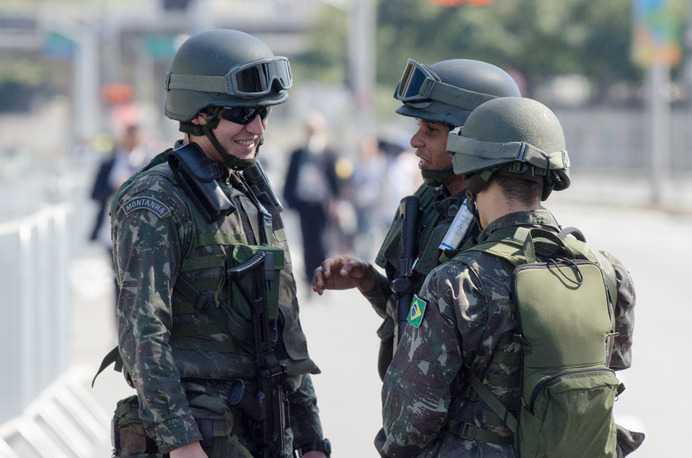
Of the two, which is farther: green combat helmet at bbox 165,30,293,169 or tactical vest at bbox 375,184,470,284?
tactical vest at bbox 375,184,470,284

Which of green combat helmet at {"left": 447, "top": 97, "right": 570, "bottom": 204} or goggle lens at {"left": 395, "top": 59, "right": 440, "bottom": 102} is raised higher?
goggle lens at {"left": 395, "top": 59, "right": 440, "bottom": 102}

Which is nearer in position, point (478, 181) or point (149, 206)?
point (478, 181)

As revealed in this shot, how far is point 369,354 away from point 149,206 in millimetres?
5911

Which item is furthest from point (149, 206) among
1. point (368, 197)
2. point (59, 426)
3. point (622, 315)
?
point (368, 197)

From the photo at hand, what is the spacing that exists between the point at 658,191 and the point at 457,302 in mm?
23798

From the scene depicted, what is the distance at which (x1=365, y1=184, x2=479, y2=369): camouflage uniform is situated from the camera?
3.45 meters

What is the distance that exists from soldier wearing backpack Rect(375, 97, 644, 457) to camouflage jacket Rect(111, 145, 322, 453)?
1.76 feet

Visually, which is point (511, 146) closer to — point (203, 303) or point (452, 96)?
point (452, 96)

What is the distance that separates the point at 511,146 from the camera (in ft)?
9.02

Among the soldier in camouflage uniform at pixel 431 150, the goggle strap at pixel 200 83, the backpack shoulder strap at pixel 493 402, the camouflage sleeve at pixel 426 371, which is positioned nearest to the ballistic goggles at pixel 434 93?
the soldier in camouflage uniform at pixel 431 150

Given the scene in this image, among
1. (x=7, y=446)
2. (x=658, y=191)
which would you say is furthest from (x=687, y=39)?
(x=7, y=446)

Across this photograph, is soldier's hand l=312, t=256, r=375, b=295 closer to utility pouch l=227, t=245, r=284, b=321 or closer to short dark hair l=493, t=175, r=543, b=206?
utility pouch l=227, t=245, r=284, b=321

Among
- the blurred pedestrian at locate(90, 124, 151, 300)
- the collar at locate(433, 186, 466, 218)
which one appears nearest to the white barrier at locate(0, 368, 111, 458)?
the blurred pedestrian at locate(90, 124, 151, 300)

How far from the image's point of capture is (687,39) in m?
41.2
